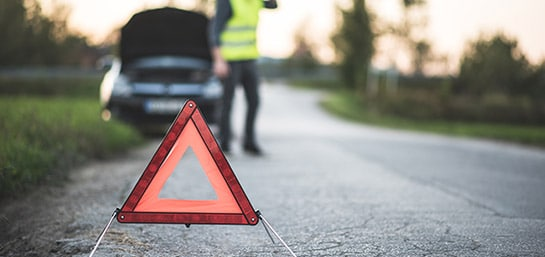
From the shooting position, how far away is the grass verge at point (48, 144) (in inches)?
195

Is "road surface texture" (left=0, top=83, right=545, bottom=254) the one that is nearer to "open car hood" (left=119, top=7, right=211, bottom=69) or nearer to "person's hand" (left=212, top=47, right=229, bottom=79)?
"person's hand" (left=212, top=47, right=229, bottom=79)

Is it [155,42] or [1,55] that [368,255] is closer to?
[155,42]

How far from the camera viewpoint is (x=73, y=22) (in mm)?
40531

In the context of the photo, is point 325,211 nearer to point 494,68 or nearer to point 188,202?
point 188,202

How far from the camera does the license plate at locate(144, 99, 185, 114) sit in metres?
9.45

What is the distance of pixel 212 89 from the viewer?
9656mm

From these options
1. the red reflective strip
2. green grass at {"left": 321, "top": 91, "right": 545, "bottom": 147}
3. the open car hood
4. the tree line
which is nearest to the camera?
the red reflective strip

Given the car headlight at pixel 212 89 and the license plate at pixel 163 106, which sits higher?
the car headlight at pixel 212 89

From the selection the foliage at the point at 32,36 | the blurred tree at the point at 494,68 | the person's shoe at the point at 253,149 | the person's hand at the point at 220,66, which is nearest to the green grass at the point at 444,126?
the blurred tree at the point at 494,68

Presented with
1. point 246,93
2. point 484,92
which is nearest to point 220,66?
point 246,93

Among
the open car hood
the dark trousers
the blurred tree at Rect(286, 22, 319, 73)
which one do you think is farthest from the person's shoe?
the blurred tree at Rect(286, 22, 319, 73)

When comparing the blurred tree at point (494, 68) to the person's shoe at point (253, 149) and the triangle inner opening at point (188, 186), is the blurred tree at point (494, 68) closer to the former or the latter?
the person's shoe at point (253, 149)

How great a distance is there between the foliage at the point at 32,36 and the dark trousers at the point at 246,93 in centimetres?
3172

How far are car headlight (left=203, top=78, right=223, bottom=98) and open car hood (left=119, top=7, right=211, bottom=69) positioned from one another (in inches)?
30.9
